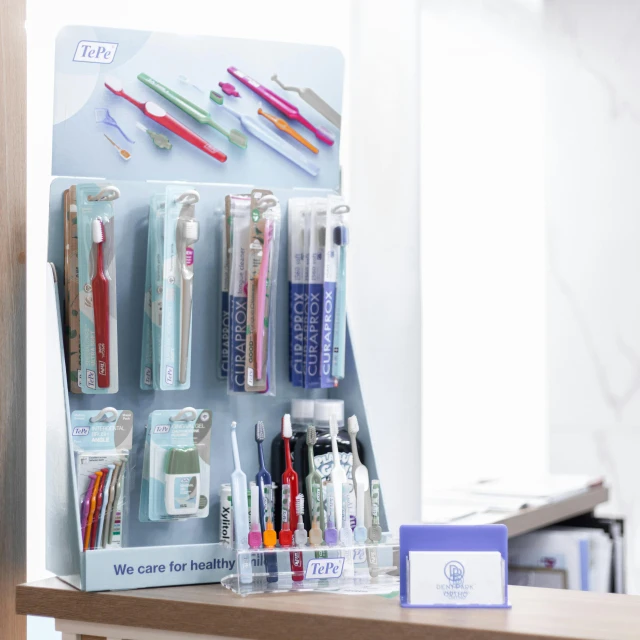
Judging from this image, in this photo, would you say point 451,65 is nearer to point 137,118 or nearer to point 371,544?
point 137,118

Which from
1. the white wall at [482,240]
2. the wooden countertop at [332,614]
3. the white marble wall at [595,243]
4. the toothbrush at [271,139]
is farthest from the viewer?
the white marble wall at [595,243]

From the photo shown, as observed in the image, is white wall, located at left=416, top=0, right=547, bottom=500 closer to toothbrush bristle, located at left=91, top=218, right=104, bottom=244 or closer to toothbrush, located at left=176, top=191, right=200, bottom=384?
toothbrush, located at left=176, top=191, right=200, bottom=384

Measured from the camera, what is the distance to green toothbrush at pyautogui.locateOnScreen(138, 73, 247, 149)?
115 centimetres

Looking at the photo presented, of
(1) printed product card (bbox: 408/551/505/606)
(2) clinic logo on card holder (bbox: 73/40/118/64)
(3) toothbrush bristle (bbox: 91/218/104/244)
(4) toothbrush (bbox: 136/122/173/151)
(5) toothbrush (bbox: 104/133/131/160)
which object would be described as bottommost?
(1) printed product card (bbox: 408/551/505/606)

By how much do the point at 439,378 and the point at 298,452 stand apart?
1315 millimetres

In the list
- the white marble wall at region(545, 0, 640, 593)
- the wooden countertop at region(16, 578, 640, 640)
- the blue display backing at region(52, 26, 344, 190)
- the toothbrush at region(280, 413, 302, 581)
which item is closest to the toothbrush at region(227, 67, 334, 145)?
the blue display backing at region(52, 26, 344, 190)

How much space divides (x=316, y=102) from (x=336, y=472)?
0.51 metres

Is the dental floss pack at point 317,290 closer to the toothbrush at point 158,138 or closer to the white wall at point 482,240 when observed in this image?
the toothbrush at point 158,138

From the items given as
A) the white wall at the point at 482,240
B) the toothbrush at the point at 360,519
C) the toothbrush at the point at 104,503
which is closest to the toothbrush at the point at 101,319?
the toothbrush at the point at 104,503

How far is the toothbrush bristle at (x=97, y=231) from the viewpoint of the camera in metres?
1.05

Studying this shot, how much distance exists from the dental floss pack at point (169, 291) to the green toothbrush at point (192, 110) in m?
0.13

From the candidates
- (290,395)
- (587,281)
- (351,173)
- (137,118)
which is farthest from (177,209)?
(587,281)

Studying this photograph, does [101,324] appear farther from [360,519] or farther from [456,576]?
[456,576]

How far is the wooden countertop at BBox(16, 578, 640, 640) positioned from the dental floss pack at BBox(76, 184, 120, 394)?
240mm
